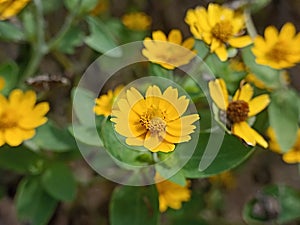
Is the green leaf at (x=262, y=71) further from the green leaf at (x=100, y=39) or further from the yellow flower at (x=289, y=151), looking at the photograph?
the green leaf at (x=100, y=39)

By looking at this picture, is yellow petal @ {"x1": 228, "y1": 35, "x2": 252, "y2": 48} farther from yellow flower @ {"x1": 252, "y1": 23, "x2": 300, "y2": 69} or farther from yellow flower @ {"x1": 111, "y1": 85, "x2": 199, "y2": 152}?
yellow flower @ {"x1": 111, "y1": 85, "x2": 199, "y2": 152}

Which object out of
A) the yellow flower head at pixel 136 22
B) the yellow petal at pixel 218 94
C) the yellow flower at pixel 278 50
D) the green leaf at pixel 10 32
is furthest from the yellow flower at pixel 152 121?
the yellow flower head at pixel 136 22

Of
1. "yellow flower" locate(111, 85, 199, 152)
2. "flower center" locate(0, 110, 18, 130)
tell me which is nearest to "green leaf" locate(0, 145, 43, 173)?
"flower center" locate(0, 110, 18, 130)

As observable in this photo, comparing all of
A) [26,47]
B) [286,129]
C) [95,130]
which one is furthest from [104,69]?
[286,129]

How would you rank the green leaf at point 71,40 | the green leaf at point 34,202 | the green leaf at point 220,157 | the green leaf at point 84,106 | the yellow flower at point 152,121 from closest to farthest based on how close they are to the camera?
the yellow flower at point 152,121 → the green leaf at point 220,157 → the green leaf at point 84,106 → the green leaf at point 34,202 → the green leaf at point 71,40

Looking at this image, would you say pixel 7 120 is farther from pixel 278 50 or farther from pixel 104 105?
pixel 278 50

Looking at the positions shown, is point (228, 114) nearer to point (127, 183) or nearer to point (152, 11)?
point (127, 183)
